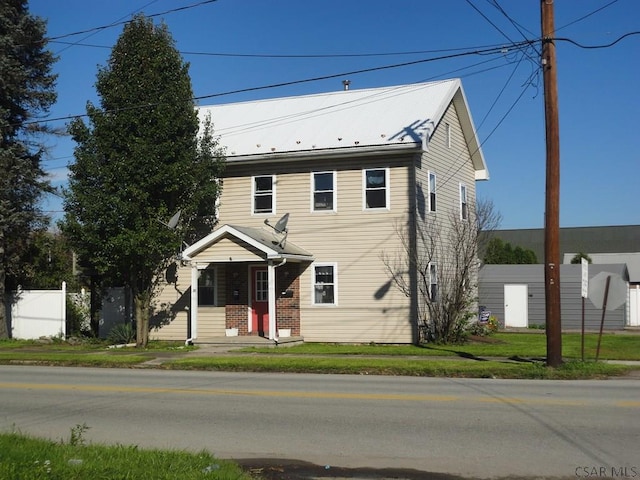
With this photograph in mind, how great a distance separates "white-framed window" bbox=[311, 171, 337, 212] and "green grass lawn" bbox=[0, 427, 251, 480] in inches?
625

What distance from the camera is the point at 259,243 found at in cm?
2078

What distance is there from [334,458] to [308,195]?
15.8 meters

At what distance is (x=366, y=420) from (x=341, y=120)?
52.4 ft

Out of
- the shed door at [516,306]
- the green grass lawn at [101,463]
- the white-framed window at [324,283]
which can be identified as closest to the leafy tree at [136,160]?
the white-framed window at [324,283]

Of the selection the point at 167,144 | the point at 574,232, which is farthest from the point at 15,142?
the point at 574,232

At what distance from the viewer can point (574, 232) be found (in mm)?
68688

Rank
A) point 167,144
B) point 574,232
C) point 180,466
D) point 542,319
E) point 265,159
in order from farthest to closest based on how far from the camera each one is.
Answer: point 574,232, point 542,319, point 265,159, point 167,144, point 180,466

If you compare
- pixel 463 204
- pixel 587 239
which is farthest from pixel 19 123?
pixel 587 239

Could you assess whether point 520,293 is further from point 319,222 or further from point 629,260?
point 319,222

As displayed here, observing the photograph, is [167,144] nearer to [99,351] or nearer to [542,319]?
[99,351]

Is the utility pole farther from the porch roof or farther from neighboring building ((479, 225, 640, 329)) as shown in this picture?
neighboring building ((479, 225, 640, 329))

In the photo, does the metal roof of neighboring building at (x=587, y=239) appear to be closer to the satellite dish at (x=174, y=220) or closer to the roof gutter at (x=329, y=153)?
the roof gutter at (x=329, y=153)

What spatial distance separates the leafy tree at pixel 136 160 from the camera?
20.4 meters

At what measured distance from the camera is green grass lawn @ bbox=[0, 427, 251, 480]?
5859mm
